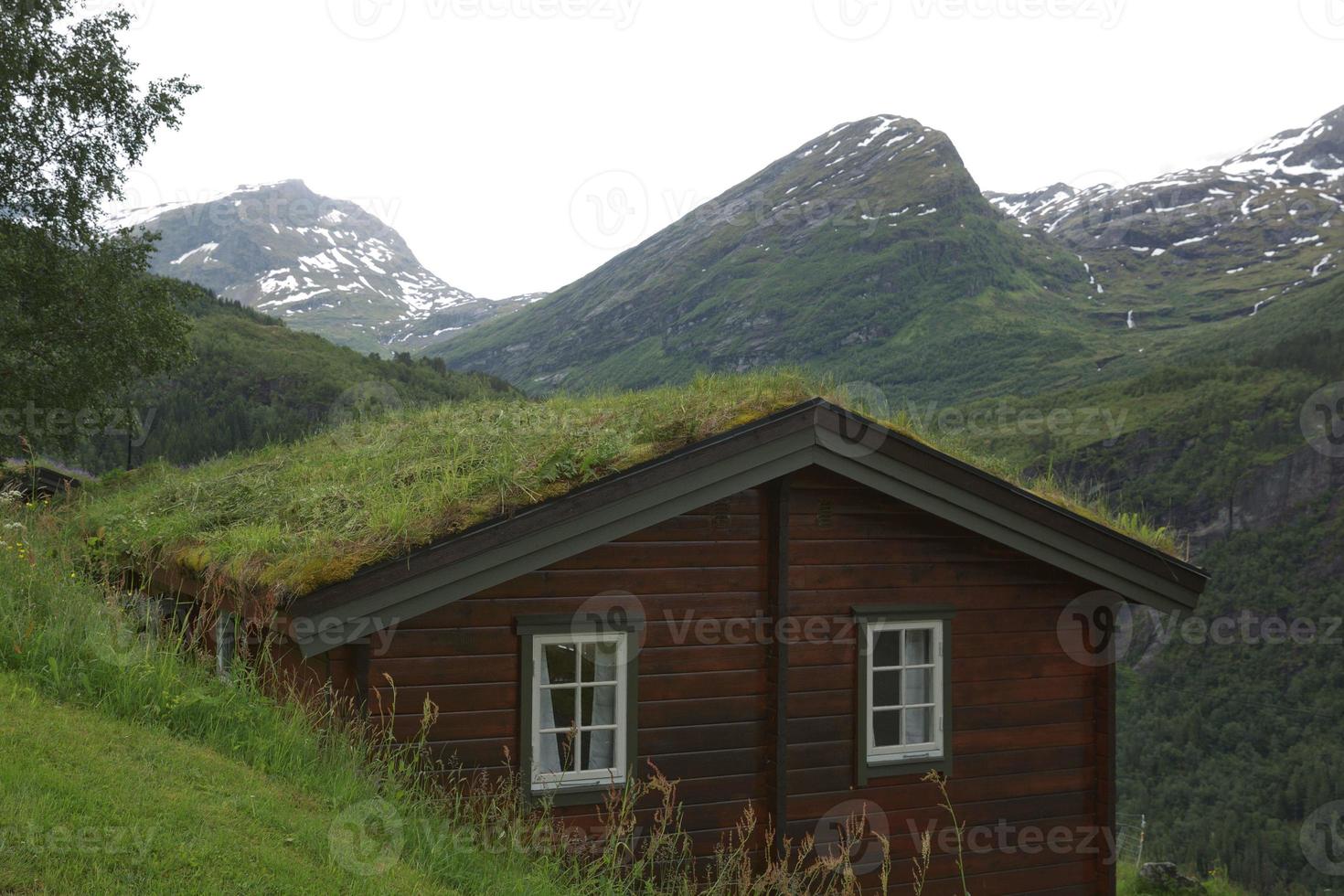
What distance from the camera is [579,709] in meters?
8.23

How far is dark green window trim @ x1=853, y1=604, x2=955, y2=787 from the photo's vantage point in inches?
361

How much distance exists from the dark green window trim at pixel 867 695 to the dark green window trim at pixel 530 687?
2117 mm

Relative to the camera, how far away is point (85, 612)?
6.95 metres

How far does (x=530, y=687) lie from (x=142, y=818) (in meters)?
3.43

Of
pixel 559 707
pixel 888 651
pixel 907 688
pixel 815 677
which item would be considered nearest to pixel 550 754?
pixel 559 707

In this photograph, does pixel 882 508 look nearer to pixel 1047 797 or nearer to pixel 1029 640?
pixel 1029 640

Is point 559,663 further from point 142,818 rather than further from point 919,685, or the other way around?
point 142,818

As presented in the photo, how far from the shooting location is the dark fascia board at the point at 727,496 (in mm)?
7289

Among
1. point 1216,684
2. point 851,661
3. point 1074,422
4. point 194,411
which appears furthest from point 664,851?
point 1074,422

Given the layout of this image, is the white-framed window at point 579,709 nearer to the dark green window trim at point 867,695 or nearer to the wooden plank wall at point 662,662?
the wooden plank wall at point 662,662

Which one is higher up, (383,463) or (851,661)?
(383,463)

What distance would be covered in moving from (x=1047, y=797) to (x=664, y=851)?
162 inches

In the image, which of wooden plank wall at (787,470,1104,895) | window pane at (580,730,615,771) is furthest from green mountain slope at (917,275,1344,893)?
window pane at (580,730,615,771)

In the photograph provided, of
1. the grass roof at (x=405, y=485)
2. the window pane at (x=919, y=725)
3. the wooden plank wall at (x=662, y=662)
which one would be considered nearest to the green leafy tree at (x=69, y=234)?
the grass roof at (x=405, y=485)
